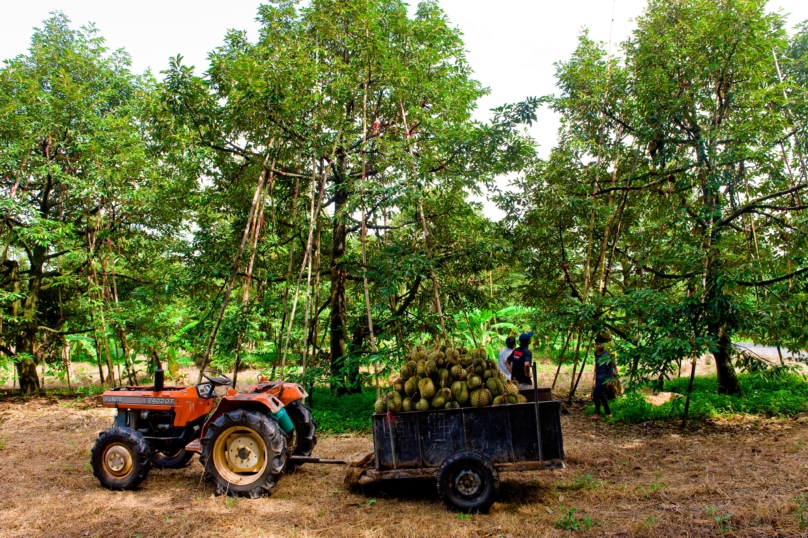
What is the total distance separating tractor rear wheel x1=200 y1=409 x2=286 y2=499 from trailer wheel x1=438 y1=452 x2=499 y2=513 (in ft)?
5.79

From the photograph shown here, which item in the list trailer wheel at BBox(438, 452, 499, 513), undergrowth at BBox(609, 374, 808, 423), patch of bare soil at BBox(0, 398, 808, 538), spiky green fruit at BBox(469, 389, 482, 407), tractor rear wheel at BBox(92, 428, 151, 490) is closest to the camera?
patch of bare soil at BBox(0, 398, 808, 538)

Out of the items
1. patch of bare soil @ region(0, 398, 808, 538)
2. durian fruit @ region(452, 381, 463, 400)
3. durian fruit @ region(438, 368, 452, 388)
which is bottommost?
patch of bare soil @ region(0, 398, 808, 538)

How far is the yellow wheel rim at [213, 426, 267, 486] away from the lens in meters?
5.57

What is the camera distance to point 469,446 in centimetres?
502

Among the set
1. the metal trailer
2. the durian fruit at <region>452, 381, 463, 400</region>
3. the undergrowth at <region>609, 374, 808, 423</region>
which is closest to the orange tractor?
the metal trailer

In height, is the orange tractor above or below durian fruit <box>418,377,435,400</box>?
below

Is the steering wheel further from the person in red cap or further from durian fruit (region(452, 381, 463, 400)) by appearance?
the person in red cap

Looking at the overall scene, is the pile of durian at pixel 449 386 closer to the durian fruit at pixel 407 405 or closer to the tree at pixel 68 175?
the durian fruit at pixel 407 405

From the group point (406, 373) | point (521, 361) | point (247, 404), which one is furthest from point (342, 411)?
point (406, 373)

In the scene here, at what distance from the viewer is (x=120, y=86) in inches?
591

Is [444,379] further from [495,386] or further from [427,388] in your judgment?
[495,386]

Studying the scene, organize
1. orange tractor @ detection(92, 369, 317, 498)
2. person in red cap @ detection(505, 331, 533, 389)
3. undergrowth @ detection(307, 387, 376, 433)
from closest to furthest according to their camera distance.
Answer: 1. orange tractor @ detection(92, 369, 317, 498)
2. person in red cap @ detection(505, 331, 533, 389)
3. undergrowth @ detection(307, 387, 376, 433)

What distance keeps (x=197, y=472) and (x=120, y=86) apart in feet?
42.2

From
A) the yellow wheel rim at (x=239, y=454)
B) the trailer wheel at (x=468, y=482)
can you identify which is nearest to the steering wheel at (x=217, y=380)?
the yellow wheel rim at (x=239, y=454)
